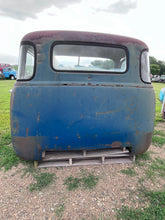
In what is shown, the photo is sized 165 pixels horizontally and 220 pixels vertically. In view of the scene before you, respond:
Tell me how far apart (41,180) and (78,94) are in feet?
4.52

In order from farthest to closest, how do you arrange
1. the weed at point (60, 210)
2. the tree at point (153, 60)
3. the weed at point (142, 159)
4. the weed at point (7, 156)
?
the tree at point (153, 60) → the weed at point (142, 159) → the weed at point (7, 156) → the weed at point (60, 210)

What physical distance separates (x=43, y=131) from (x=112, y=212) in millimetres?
1333

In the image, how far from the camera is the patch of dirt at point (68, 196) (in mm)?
1524

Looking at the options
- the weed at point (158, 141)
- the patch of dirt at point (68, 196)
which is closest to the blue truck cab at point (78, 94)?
the patch of dirt at point (68, 196)

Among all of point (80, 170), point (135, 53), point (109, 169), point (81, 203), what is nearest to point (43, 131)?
point (80, 170)

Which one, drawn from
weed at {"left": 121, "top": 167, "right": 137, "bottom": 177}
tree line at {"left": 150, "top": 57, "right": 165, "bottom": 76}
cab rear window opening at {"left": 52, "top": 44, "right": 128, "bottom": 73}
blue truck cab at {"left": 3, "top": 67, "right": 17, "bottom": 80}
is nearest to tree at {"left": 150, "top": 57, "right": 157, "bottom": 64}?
tree line at {"left": 150, "top": 57, "right": 165, "bottom": 76}

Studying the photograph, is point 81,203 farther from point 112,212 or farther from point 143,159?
point 143,159

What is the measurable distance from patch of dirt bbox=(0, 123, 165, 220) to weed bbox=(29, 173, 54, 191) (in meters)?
0.06

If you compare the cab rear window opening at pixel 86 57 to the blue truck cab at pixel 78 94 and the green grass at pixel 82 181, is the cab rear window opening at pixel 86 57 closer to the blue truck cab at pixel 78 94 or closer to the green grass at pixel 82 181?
the blue truck cab at pixel 78 94

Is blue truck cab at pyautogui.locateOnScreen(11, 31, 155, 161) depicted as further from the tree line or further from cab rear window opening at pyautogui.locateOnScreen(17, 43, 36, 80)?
the tree line

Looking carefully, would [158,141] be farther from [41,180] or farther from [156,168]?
[41,180]

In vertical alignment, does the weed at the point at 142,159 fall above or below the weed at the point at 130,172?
above

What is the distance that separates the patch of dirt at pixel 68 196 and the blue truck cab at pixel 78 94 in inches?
17.4

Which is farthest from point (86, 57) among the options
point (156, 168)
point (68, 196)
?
point (156, 168)
